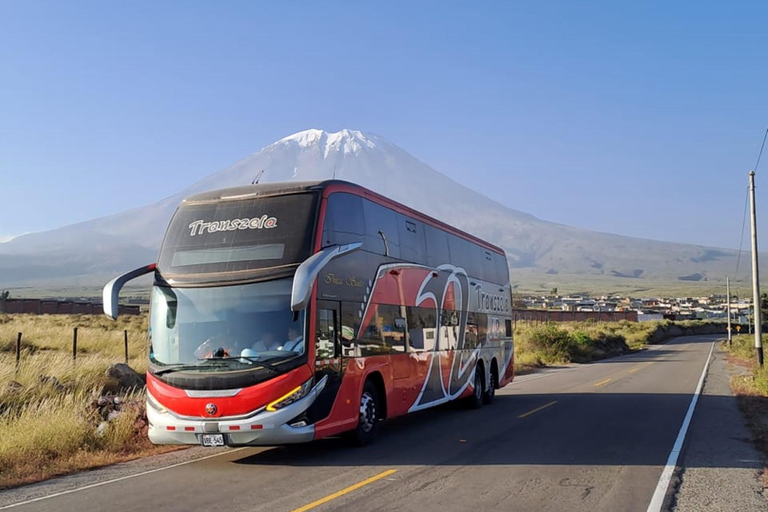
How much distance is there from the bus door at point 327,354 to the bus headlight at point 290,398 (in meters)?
0.27

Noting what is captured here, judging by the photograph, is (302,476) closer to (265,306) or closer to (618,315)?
(265,306)

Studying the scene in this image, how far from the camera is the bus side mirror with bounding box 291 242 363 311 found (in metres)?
9.39

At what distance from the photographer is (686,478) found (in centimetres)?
941

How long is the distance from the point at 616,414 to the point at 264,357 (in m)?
9.01

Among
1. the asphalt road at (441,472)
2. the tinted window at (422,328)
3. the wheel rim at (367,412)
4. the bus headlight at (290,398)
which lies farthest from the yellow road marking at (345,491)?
the tinted window at (422,328)

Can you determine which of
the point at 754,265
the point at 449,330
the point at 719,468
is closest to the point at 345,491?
the point at 719,468

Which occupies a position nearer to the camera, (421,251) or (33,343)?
(421,251)

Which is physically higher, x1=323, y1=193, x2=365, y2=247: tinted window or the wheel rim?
x1=323, y1=193, x2=365, y2=247: tinted window

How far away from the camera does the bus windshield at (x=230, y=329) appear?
10195 millimetres

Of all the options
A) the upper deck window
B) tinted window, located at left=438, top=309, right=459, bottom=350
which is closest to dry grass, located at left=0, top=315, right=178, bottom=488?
the upper deck window

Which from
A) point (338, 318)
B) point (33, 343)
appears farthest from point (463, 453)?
point (33, 343)

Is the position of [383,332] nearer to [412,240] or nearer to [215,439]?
[412,240]

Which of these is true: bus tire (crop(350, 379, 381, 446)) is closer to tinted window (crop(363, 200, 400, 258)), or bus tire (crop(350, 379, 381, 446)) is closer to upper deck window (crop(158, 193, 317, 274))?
tinted window (crop(363, 200, 400, 258))

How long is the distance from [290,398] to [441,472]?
219cm
